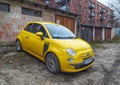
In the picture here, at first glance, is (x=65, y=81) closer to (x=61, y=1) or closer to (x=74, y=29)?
(x=74, y=29)

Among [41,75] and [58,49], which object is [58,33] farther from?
[41,75]

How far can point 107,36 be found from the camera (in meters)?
25.5

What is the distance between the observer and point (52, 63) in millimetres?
5270

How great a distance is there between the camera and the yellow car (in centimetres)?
491

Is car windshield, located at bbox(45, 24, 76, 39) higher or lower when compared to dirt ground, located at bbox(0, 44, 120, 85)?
higher

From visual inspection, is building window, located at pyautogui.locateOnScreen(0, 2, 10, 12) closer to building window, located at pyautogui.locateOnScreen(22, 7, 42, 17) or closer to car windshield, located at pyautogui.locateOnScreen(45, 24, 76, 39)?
building window, located at pyautogui.locateOnScreen(22, 7, 42, 17)

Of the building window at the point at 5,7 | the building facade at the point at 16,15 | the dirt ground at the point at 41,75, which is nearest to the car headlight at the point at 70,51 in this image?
the dirt ground at the point at 41,75

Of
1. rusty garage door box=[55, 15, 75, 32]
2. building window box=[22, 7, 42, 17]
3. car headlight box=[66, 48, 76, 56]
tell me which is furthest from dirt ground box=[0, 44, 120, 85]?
rusty garage door box=[55, 15, 75, 32]

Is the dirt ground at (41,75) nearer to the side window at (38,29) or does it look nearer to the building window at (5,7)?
the side window at (38,29)

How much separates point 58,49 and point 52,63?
1.88ft

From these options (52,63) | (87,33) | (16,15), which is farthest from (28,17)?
(87,33)

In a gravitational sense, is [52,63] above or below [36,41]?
below

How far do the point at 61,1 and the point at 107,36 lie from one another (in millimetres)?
14662

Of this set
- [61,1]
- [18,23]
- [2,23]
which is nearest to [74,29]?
[18,23]
